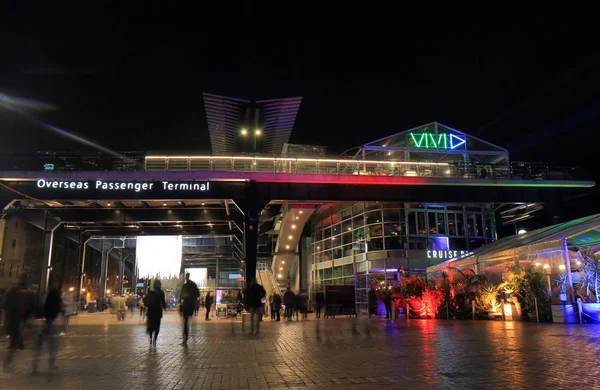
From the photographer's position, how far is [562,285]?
16.1 meters

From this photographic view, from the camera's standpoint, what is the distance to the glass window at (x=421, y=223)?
28.9 m

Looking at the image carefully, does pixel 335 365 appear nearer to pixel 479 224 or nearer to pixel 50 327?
pixel 50 327

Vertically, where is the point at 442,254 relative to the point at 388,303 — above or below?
above

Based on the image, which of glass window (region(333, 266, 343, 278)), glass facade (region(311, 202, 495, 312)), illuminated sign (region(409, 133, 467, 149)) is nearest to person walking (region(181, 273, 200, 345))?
glass facade (region(311, 202, 495, 312))

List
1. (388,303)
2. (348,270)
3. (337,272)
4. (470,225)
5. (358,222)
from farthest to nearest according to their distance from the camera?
(337,272) < (348,270) < (358,222) < (470,225) < (388,303)

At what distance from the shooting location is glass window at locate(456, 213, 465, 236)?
29.7 m

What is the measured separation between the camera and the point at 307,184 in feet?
86.2

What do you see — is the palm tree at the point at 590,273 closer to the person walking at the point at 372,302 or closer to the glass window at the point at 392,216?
the person walking at the point at 372,302

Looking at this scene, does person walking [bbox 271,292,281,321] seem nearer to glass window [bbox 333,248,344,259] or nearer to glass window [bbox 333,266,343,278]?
glass window [bbox 333,266,343,278]

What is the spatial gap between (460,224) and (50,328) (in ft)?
88.1

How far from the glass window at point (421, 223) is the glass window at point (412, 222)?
25 cm

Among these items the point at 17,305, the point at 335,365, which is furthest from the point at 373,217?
the point at 17,305

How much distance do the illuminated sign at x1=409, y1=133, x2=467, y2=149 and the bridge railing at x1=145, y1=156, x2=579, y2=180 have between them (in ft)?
8.45

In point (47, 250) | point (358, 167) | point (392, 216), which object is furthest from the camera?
point (47, 250)
